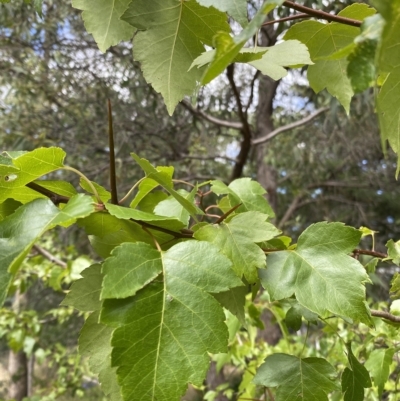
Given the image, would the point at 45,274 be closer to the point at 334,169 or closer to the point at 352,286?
the point at 352,286

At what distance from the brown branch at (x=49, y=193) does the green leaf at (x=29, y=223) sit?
0.15 ft

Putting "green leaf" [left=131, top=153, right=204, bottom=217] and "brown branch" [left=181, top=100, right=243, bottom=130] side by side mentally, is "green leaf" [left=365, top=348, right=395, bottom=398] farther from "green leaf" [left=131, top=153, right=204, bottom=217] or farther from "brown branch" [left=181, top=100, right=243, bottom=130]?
"brown branch" [left=181, top=100, right=243, bottom=130]

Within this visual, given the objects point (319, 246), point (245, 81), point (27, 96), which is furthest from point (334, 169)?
point (319, 246)

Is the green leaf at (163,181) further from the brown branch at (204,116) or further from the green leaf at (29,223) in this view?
the brown branch at (204,116)

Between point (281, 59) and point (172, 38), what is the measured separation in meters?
0.14

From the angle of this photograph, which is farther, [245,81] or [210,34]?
[245,81]

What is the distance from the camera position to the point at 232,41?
0.30m

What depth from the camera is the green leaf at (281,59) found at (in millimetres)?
464

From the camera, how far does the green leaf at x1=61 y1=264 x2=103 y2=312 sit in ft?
1.65

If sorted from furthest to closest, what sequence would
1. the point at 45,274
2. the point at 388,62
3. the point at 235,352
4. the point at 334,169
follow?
1. the point at 334,169
2. the point at 45,274
3. the point at 235,352
4. the point at 388,62

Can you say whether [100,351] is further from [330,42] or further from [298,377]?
[330,42]

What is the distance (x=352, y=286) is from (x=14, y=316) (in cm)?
264

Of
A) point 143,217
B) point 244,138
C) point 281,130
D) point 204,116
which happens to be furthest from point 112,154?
point 281,130

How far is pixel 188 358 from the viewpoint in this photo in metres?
0.39
